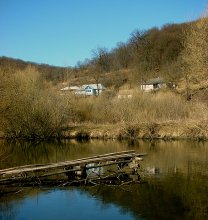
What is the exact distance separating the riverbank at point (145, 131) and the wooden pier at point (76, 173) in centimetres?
1523

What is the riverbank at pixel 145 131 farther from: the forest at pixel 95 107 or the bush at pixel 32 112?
the bush at pixel 32 112

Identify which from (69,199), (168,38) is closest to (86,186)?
(69,199)

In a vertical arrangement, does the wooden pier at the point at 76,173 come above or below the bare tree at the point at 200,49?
below

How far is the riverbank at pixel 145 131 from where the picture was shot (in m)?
36.6

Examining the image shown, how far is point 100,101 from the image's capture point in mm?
46188

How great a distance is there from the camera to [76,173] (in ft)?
69.7

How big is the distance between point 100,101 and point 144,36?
5669 centimetres

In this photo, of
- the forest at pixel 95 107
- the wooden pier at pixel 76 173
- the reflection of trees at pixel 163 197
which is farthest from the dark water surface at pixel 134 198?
the forest at pixel 95 107

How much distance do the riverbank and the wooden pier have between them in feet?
50.0

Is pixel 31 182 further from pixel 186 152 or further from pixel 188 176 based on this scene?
pixel 186 152

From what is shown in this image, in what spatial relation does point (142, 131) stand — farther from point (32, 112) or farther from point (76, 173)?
point (76, 173)

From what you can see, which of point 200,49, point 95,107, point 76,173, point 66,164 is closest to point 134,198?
point 66,164

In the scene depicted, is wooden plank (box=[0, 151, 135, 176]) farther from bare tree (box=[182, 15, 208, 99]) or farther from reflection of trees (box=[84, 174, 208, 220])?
bare tree (box=[182, 15, 208, 99])

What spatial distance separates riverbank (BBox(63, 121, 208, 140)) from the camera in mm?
36562
